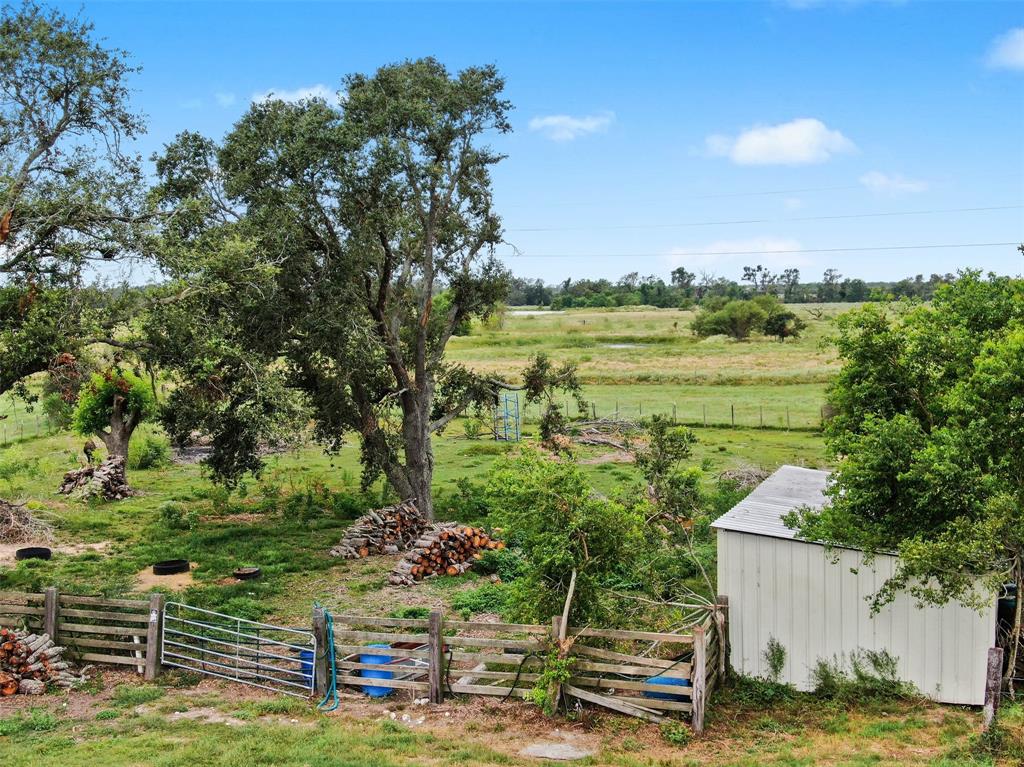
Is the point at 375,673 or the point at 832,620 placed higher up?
the point at 832,620

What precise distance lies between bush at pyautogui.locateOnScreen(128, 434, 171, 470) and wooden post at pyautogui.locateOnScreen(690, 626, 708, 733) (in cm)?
2932

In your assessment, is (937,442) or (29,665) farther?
(29,665)

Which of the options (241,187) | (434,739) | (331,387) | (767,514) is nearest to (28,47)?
(241,187)

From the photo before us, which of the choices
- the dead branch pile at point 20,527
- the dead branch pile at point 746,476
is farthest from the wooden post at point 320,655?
the dead branch pile at point 746,476

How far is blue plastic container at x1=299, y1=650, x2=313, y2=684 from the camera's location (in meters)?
13.0

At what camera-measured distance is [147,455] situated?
36219mm

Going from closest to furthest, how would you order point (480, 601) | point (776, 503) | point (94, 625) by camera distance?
point (94, 625) → point (776, 503) → point (480, 601)

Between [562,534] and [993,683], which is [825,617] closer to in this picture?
[993,683]

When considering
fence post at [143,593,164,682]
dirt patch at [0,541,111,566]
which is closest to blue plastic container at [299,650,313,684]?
fence post at [143,593,164,682]

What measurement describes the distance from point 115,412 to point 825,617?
26.0 meters

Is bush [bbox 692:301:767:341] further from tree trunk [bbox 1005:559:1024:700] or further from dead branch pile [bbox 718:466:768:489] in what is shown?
tree trunk [bbox 1005:559:1024:700]

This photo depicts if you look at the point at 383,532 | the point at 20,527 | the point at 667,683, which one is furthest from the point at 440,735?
the point at 20,527

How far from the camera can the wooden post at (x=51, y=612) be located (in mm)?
14016

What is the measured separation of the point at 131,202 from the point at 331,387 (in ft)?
26.2
